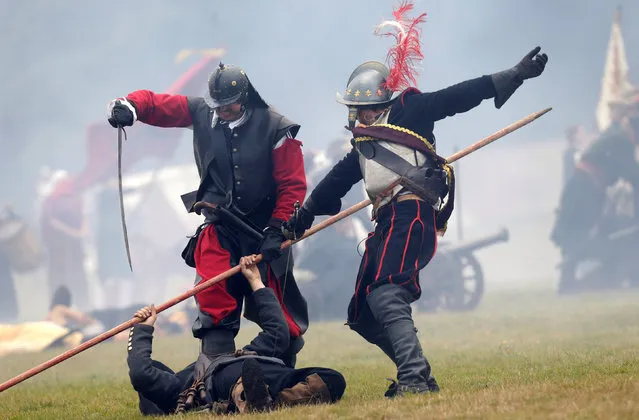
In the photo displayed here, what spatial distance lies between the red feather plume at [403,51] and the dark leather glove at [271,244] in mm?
1242

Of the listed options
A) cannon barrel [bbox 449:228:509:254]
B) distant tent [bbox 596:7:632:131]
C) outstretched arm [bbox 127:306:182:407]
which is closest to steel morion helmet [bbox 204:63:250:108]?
outstretched arm [bbox 127:306:182:407]

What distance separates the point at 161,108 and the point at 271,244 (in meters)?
1.22

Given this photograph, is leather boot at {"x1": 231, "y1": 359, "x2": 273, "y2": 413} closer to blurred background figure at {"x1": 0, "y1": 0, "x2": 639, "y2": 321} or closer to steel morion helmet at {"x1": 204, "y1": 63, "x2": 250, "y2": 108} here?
steel morion helmet at {"x1": 204, "y1": 63, "x2": 250, "y2": 108}

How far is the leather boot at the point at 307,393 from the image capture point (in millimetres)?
5758

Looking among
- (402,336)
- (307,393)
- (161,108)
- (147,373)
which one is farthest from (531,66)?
(147,373)

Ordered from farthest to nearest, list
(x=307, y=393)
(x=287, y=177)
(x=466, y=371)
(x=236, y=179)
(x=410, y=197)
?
(x=466, y=371), (x=287, y=177), (x=236, y=179), (x=410, y=197), (x=307, y=393)

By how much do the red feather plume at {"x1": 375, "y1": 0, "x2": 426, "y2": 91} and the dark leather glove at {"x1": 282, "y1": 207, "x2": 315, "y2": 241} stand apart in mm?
1019

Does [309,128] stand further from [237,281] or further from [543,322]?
[237,281]

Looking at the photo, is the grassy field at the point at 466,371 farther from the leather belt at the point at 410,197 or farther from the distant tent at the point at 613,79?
the distant tent at the point at 613,79

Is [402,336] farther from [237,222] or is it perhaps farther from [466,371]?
[466,371]

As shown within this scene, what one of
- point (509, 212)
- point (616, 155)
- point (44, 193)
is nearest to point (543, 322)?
point (616, 155)

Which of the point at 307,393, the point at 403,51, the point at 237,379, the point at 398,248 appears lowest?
the point at 307,393

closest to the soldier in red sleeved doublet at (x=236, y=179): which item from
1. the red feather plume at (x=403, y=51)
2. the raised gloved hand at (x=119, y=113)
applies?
the raised gloved hand at (x=119, y=113)

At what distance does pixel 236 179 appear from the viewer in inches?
270
